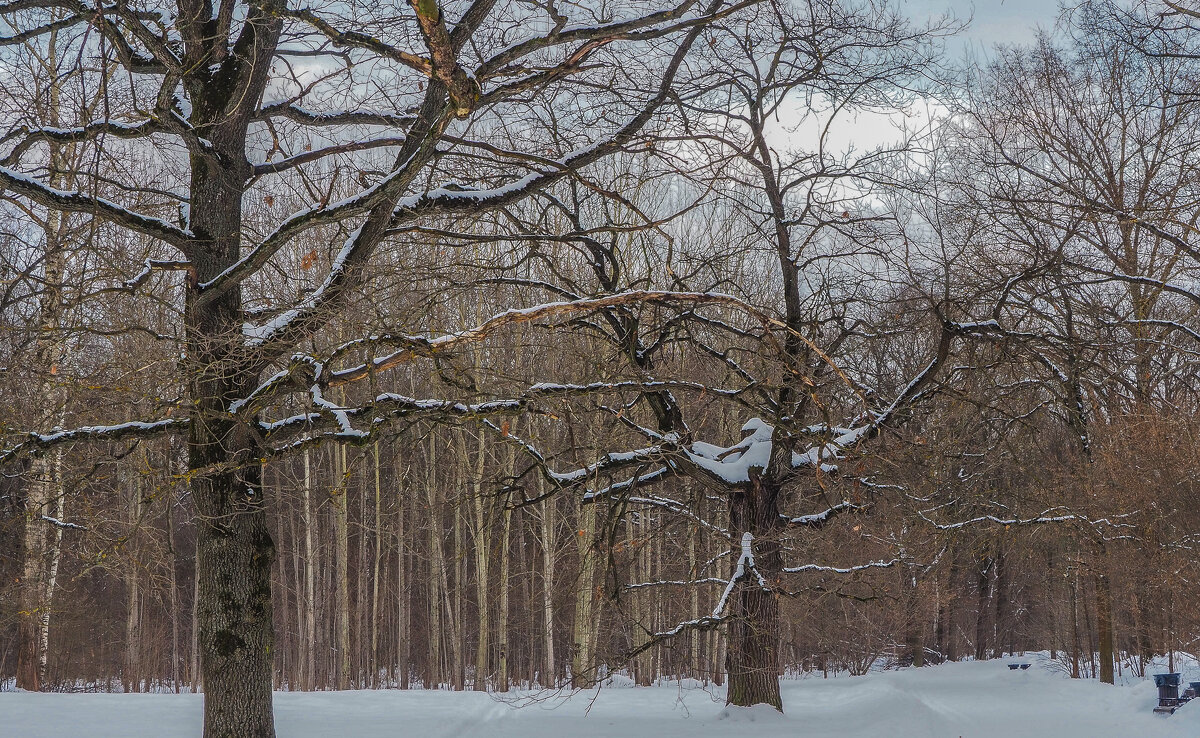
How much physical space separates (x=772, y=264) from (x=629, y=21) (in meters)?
12.6

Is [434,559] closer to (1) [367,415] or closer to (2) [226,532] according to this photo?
(2) [226,532]

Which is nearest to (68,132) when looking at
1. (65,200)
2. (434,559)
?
(65,200)

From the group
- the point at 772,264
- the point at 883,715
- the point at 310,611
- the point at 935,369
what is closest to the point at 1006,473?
the point at 772,264

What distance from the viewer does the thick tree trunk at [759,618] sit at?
366 inches

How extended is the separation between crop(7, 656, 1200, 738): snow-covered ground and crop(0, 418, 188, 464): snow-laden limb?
306 centimetres

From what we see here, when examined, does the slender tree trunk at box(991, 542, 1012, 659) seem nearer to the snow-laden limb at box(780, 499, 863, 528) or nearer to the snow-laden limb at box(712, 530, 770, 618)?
the snow-laden limb at box(780, 499, 863, 528)

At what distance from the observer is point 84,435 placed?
247 inches

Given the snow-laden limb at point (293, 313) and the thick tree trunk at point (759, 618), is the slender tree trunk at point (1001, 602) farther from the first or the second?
the snow-laden limb at point (293, 313)

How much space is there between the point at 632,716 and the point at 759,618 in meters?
2.00

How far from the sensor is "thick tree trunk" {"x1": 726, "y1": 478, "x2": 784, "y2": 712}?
9297mm

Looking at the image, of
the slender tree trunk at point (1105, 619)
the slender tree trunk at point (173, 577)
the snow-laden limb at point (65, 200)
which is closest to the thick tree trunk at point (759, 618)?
the slender tree trunk at point (173, 577)

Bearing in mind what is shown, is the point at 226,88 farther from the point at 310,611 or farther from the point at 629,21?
the point at 310,611

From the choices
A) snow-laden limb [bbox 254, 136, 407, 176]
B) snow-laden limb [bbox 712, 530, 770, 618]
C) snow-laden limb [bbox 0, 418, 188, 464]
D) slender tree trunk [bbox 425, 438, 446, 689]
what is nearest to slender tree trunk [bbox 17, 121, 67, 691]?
snow-laden limb [bbox 0, 418, 188, 464]

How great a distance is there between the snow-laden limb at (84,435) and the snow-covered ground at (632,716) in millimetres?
3059
